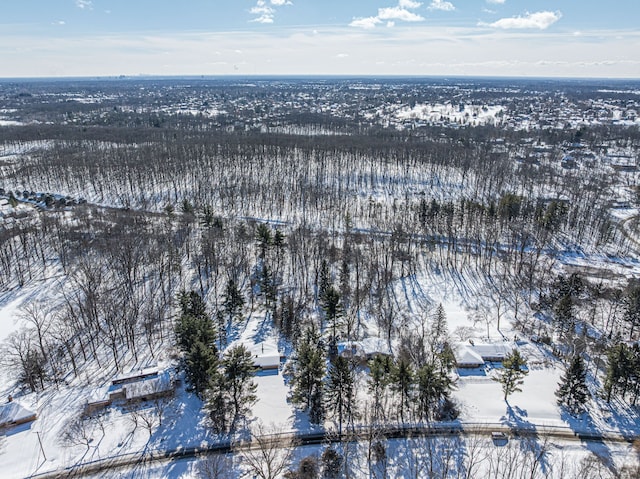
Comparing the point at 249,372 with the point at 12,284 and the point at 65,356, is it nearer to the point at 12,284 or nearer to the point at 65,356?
the point at 65,356

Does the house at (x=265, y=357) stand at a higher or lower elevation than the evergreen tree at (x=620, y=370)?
lower

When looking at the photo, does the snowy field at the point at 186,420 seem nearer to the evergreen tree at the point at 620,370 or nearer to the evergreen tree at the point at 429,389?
the evergreen tree at the point at 620,370

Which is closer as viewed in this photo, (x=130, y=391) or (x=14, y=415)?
(x=14, y=415)

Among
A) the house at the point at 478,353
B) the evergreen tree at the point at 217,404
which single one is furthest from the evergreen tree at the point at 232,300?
the house at the point at 478,353

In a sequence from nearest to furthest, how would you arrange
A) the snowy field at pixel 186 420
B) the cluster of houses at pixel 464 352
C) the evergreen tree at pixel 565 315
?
the snowy field at pixel 186 420 → the cluster of houses at pixel 464 352 → the evergreen tree at pixel 565 315

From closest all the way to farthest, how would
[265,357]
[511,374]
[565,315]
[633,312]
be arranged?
[511,374] → [265,357] → [633,312] → [565,315]

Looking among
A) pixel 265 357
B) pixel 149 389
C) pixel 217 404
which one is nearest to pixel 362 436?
pixel 217 404

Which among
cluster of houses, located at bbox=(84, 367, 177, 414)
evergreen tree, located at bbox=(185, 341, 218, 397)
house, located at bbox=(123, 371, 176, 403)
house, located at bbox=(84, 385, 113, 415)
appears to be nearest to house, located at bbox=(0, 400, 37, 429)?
house, located at bbox=(84, 385, 113, 415)

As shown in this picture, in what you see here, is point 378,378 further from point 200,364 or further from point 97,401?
point 97,401
